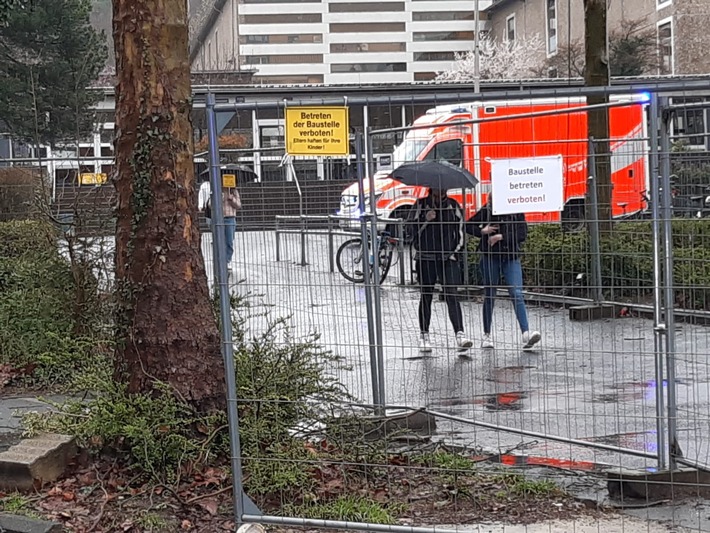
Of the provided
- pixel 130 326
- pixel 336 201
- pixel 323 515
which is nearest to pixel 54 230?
pixel 130 326

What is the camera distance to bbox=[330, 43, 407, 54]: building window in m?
76.8

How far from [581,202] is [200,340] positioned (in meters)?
2.47

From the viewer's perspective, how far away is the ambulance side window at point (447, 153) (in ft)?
18.9

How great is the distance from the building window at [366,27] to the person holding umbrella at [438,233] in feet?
240

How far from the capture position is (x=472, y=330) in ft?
19.9

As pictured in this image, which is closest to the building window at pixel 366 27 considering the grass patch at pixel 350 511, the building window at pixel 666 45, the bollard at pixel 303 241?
the building window at pixel 666 45

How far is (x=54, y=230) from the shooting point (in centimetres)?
941

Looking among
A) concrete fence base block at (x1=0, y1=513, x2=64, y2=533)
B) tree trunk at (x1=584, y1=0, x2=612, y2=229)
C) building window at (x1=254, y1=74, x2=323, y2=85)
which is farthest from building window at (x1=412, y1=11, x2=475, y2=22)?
concrete fence base block at (x1=0, y1=513, x2=64, y2=533)

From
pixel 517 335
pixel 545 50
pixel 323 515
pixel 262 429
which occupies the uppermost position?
pixel 545 50

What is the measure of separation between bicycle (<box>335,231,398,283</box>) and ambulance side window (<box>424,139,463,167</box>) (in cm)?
67

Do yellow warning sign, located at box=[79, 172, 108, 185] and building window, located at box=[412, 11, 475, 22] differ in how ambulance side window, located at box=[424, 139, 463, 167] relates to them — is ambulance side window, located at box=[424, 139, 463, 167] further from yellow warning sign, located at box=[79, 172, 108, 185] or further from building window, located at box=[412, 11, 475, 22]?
building window, located at box=[412, 11, 475, 22]

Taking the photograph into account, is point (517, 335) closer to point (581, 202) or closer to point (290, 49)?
point (581, 202)

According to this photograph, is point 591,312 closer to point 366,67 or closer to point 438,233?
point 438,233

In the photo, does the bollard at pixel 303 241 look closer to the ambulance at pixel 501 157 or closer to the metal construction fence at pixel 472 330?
the metal construction fence at pixel 472 330
